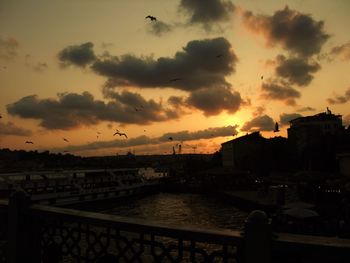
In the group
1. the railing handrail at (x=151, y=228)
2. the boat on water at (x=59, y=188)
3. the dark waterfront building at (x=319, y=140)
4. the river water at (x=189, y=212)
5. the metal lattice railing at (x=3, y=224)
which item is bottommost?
the river water at (x=189, y=212)

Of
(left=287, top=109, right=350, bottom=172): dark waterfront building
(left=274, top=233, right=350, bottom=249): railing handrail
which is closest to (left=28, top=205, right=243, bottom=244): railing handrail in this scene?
(left=274, top=233, right=350, bottom=249): railing handrail

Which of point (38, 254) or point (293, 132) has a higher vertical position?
point (293, 132)

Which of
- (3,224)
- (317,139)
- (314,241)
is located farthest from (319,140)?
(314,241)

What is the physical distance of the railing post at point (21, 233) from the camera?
500cm

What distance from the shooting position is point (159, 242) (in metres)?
3.97

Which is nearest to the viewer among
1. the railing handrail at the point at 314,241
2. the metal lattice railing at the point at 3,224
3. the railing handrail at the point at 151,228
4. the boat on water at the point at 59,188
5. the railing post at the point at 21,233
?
the railing handrail at the point at 314,241

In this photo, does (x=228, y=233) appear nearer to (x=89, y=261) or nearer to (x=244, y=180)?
(x=89, y=261)

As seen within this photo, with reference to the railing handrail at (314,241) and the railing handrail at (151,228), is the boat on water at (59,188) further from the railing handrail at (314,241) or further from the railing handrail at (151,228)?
the railing handrail at (314,241)

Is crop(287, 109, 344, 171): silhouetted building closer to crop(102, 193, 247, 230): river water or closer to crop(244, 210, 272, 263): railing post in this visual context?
crop(102, 193, 247, 230): river water

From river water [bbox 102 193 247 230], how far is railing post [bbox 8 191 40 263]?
1135 inches

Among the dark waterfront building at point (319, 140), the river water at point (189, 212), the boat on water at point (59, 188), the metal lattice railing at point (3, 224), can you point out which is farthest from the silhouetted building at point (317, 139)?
the metal lattice railing at point (3, 224)

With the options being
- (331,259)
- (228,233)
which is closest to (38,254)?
(228,233)

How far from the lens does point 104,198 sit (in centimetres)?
5050

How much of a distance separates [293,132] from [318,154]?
5594 centimetres
